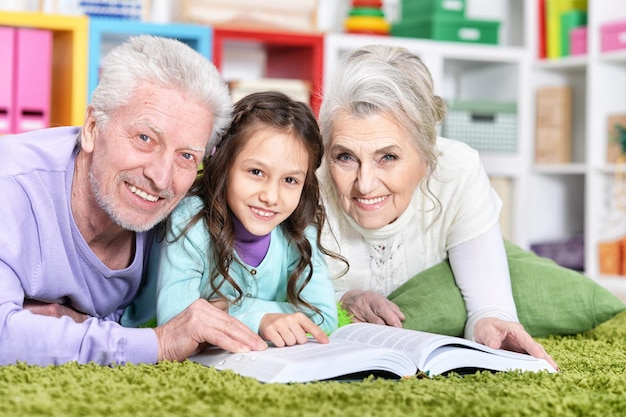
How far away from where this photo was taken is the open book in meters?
1.24

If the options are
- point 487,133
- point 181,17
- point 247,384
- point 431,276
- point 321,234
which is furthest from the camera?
point 487,133

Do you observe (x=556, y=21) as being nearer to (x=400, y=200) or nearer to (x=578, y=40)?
(x=578, y=40)

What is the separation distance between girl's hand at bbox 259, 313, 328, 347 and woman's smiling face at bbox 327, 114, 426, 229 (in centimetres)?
37

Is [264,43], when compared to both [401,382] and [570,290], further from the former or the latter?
[401,382]

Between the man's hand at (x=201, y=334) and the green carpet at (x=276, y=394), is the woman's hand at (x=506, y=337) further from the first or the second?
the man's hand at (x=201, y=334)

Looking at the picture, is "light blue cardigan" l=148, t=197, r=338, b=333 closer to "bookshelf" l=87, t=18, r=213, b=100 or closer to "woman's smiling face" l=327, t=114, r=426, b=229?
"woman's smiling face" l=327, t=114, r=426, b=229

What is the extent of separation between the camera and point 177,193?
1445 millimetres

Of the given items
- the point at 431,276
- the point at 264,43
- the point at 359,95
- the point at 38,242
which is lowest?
the point at 431,276

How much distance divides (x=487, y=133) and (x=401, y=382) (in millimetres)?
2578

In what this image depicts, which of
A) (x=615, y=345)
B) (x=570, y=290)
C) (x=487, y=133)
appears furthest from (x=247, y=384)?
(x=487, y=133)

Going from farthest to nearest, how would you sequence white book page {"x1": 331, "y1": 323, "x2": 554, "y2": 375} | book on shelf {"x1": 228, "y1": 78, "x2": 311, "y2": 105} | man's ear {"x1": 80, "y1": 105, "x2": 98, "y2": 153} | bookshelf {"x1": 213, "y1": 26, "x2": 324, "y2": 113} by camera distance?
bookshelf {"x1": 213, "y1": 26, "x2": 324, "y2": 113}, book on shelf {"x1": 228, "y1": 78, "x2": 311, "y2": 105}, man's ear {"x1": 80, "y1": 105, "x2": 98, "y2": 153}, white book page {"x1": 331, "y1": 323, "x2": 554, "y2": 375}

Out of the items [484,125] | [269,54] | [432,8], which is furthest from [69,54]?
[484,125]

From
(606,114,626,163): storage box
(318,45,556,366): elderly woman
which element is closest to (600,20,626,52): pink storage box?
(606,114,626,163): storage box

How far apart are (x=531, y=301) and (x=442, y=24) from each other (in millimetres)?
1904
